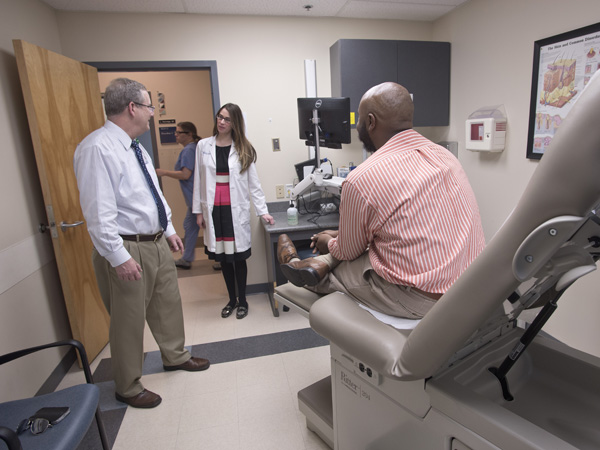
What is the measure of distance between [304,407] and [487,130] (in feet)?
7.24

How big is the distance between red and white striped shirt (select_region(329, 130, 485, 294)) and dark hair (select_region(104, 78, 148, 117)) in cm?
124

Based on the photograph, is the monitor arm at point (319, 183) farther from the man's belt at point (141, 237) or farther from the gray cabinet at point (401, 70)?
the man's belt at point (141, 237)

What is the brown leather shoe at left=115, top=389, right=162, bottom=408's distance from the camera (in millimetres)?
2033

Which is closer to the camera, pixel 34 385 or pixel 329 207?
pixel 34 385

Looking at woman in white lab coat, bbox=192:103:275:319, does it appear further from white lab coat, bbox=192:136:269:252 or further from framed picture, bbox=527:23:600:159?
framed picture, bbox=527:23:600:159

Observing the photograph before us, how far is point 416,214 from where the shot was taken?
3.92 feet

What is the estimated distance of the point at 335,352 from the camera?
4.42 feet

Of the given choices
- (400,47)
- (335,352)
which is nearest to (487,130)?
(400,47)

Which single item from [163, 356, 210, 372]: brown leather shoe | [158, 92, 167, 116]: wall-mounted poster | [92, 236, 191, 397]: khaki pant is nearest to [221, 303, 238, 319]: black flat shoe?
[163, 356, 210, 372]: brown leather shoe

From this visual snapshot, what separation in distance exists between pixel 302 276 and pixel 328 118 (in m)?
1.75

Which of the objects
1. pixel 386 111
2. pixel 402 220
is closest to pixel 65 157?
pixel 386 111

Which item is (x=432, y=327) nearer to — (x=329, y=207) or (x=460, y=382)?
(x=460, y=382)

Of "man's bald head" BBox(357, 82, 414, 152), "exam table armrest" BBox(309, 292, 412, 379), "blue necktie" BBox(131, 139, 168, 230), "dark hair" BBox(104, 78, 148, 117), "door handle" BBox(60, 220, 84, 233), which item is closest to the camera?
"exam table armrest" BBox(309, 292, 412, 379)

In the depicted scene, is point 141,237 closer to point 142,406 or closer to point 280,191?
point 142,406
